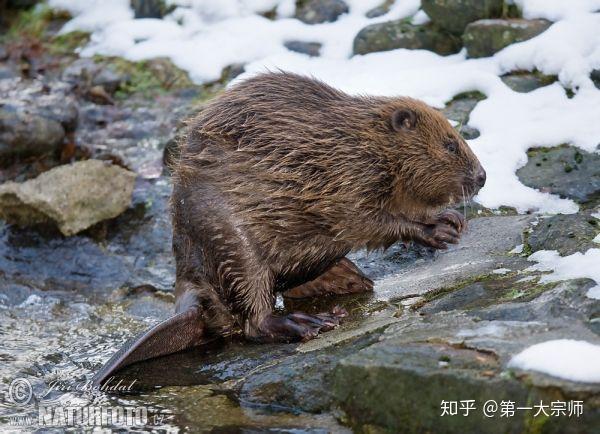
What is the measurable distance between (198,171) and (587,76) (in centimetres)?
310

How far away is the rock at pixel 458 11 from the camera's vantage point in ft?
23.5

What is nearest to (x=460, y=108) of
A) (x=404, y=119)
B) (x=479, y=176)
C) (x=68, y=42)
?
(x=479, y=176)

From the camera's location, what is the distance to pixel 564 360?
2.90 m

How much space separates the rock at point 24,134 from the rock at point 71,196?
69cm

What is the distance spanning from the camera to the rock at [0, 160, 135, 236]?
21.0 feet

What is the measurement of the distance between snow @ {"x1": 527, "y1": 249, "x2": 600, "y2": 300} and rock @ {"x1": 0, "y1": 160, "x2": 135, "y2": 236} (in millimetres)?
3425

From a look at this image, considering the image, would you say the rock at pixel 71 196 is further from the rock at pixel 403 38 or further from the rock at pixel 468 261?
the rock at pixel 468 261

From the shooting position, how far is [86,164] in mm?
6691

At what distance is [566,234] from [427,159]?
34.7 inches

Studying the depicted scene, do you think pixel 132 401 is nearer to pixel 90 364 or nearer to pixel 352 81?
pixel 90 364

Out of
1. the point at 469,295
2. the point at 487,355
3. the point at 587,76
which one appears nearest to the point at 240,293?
the point at 469,295

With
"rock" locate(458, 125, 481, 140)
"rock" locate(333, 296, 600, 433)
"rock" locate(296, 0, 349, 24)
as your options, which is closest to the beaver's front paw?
"rock" locate(333, 296, 600, 433)

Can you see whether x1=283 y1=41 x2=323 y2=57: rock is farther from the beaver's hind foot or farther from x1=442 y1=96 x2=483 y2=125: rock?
the beaver's hind foot

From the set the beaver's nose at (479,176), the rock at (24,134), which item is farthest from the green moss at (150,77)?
the beaver's nose at (479,176)
